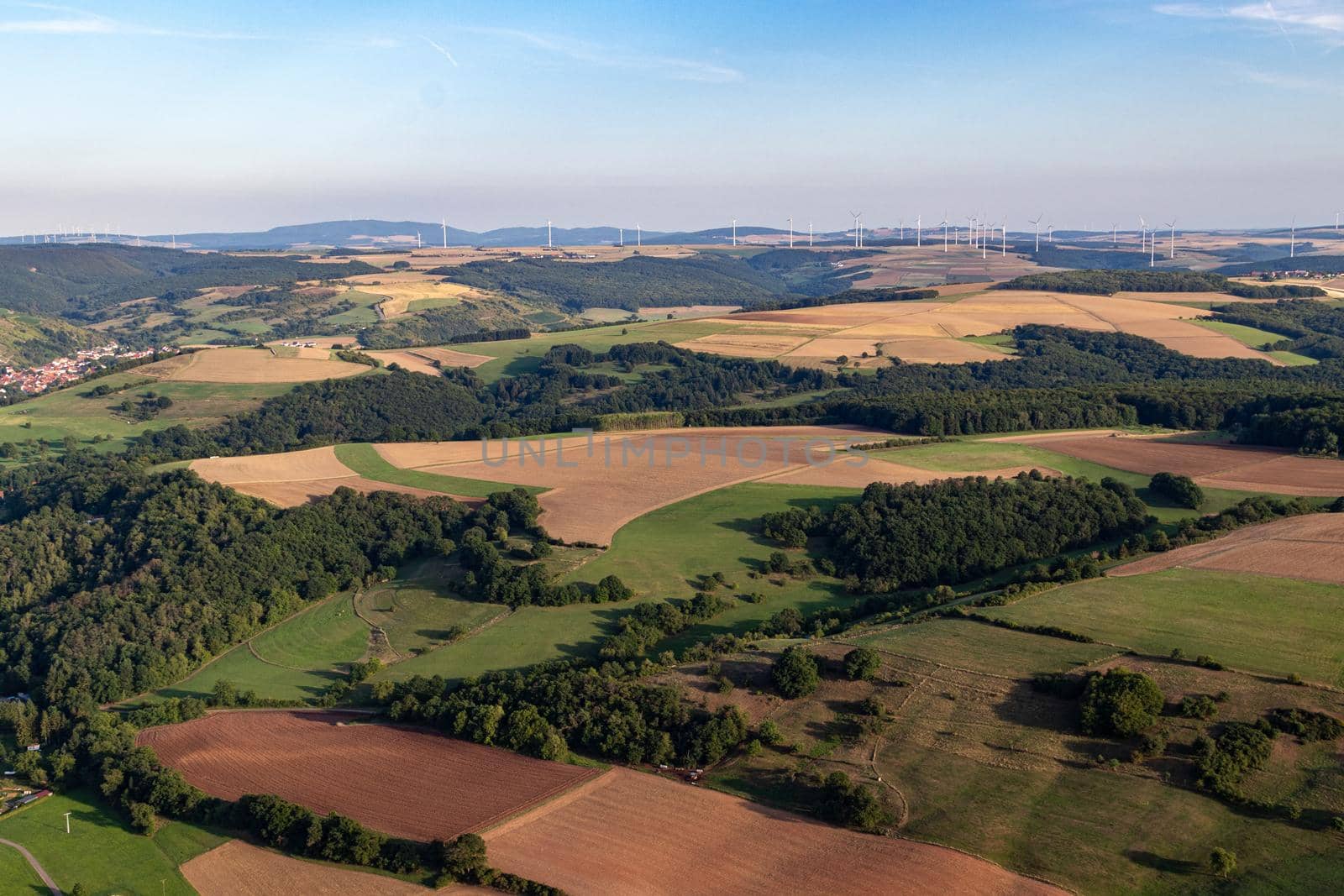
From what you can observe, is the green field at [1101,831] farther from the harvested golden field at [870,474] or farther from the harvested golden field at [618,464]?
the harvested golden field at [870,474]

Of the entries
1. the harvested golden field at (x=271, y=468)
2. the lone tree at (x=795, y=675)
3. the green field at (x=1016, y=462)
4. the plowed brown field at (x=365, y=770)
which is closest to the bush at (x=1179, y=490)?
the green field at (x=1016, y=462)

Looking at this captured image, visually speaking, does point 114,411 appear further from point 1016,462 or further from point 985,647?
point 985,647

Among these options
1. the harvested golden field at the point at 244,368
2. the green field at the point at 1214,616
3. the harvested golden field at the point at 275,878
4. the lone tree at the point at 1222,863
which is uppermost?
the harvested golden field at the point at 244,368

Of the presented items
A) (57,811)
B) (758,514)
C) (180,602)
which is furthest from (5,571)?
(758,514)

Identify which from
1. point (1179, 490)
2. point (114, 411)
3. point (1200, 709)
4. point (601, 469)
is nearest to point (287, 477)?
point (601, 469)

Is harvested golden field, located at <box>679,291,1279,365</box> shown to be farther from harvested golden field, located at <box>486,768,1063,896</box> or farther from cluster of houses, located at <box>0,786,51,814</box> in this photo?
cluster of houses, located at <box>0,786,51,814</box>

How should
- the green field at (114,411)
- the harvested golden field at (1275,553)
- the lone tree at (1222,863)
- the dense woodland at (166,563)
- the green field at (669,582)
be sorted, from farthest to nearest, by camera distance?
the green field at (114,411)
the dense woodland at (166,563)
the green field at (669,582)
the harvested golden field at (1275,553)
the lone tree at (1222,863)
